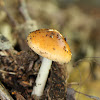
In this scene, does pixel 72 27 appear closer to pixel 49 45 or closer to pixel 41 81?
pixel 41 81

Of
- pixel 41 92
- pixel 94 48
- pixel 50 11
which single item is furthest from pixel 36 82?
pixel 50 11

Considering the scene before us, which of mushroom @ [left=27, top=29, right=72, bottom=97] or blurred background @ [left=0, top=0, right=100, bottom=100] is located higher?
blurred background @ [left=0, top=0, right=100, bottom=100]

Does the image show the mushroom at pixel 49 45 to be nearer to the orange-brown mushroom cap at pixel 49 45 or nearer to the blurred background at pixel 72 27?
the orange-brown mushroom cap at pixel 49 45

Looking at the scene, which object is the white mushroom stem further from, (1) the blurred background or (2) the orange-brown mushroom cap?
(1) the blurred background

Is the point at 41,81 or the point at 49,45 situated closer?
the point at 49,45

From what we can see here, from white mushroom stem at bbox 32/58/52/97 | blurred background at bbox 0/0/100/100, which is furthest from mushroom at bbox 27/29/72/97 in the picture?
blurred background at bbox 0/0/100/100

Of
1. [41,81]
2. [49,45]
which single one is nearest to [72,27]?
[41,81]
